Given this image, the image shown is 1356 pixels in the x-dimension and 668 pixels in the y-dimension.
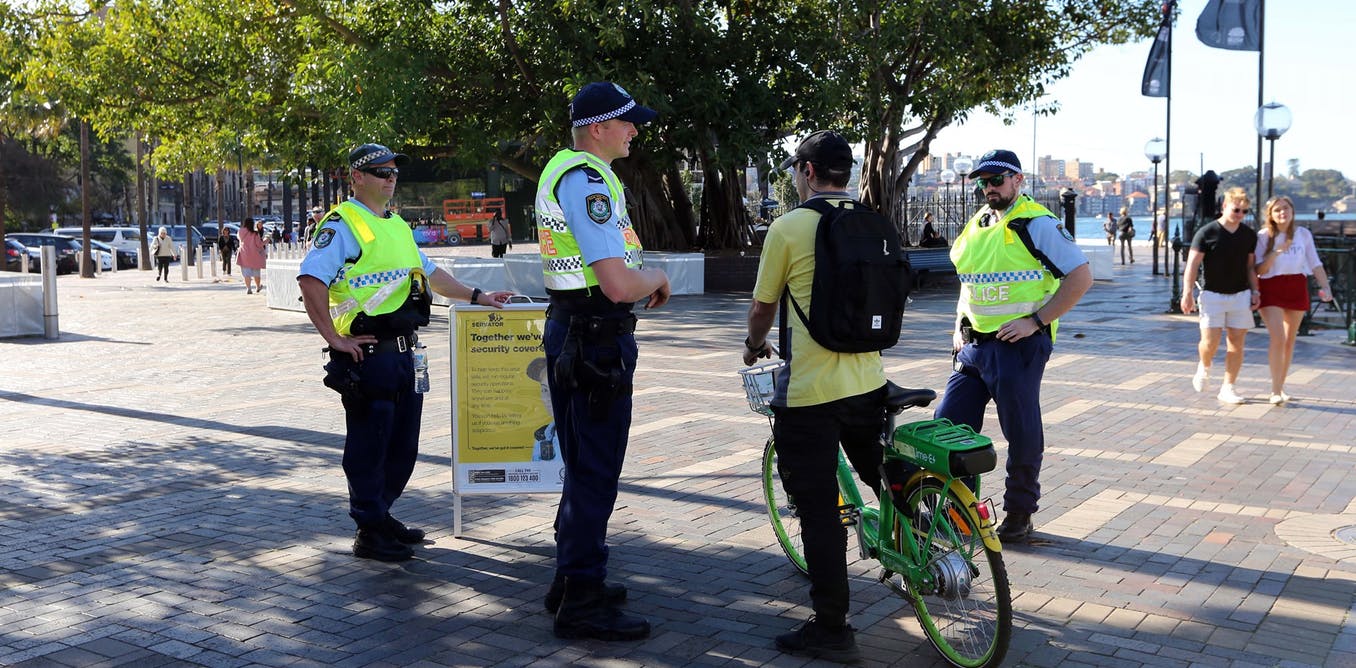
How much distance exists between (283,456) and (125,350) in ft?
26.3

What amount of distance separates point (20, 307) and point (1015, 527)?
1479cm

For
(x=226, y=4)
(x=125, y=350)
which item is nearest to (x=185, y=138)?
(x=226, y=4)

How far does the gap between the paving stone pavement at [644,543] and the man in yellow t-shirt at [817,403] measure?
0.23 meters

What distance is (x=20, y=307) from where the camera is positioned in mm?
16438

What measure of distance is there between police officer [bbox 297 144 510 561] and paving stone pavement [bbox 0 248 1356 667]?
31cm

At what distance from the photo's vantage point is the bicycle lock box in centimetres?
396

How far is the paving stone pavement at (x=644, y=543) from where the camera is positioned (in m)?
4.45

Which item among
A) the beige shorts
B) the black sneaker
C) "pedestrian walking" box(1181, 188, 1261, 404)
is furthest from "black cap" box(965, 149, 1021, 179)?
the beige shorts

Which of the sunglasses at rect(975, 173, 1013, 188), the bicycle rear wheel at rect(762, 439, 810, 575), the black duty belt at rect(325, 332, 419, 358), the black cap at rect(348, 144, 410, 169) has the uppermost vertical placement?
the black cap at rect(348, 144, 410, 169)

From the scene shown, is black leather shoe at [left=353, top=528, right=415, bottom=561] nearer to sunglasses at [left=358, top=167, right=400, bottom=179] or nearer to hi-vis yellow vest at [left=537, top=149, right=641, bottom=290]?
sunglasses at [left=358, top=167, right=400, bottom=179]

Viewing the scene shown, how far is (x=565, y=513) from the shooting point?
448cm

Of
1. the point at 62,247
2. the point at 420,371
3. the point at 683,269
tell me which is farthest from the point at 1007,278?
the point at 62,247

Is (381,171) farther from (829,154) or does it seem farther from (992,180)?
(992,180)

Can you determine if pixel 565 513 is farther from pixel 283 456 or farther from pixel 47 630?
pixel 283 456
